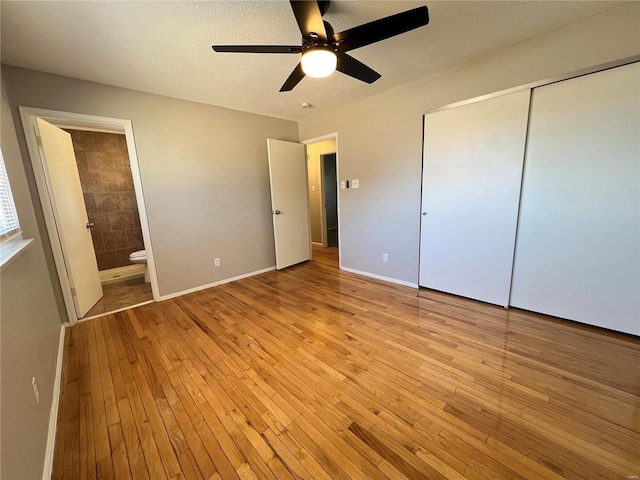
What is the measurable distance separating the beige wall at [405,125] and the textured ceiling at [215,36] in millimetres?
120

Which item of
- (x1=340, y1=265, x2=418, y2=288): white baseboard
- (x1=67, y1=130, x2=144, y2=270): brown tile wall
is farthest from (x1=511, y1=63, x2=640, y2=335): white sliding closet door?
(x1=67, y1=130, x2=144, y2=270): brown tile wall

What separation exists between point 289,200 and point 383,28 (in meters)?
2.81

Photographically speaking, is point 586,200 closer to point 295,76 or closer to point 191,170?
point 295,76

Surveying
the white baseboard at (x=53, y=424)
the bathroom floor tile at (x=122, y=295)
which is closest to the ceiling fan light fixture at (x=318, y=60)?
the white baseboard at (x=53, y=424)

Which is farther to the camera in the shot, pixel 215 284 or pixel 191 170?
pixel 215 284

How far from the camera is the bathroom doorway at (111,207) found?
365cm

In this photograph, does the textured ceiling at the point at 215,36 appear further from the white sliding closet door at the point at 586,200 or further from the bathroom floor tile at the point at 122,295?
the bathroom floor tile at the point at 122,295

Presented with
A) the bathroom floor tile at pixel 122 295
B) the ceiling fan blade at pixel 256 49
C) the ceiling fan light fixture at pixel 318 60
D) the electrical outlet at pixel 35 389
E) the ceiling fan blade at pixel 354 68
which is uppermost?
the ceiling fan blade at pixel 256 49

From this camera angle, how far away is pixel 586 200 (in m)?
1.99

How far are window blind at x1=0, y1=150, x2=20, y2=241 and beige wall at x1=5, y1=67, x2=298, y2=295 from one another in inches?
37.4

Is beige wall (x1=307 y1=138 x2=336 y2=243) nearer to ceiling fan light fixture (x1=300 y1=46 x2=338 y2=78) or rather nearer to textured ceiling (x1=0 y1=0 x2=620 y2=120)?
textured ceiling (x1=0 y1=0 x2=620 y2=120)

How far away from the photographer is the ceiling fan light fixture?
146cm

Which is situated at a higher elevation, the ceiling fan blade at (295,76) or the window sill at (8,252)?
the ceiling fan blade at (295,76)

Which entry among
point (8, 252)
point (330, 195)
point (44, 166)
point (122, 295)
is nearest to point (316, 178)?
point (330, 195)
